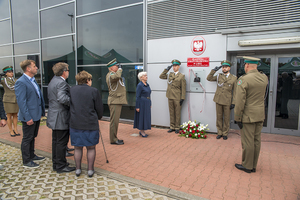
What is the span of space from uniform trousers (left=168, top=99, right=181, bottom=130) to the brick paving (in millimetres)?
460

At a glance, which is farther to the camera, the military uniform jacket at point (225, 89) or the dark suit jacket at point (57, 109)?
the military uniform jacket at point (225, 89)

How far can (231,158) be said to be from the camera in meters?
4.30

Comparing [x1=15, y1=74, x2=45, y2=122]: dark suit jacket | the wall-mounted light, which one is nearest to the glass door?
the wall-mounted light

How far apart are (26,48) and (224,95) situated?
10143mm

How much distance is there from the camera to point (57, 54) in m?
9.66

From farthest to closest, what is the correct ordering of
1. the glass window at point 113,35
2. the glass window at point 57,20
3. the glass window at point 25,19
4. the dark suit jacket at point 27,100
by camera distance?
the glass window at point 25,19, the glass window at point 57,20, the glass window at point 113,35, the dark suit jacket at point 27,100

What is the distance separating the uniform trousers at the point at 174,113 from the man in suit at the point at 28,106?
3675 mm

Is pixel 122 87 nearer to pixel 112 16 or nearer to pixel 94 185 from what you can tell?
pixel 94 185

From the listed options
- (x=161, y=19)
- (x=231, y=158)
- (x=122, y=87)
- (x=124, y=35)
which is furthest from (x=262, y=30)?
(x=124, y=35)

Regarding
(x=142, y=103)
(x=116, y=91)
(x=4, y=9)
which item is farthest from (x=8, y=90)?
(x=4, y=9)

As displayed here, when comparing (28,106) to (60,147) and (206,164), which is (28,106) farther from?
(206,164)

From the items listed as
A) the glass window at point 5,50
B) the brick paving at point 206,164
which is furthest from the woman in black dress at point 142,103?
the glass window at point 5,50

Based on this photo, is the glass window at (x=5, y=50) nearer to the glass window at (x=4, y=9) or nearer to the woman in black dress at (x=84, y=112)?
the glass window at (x=4, y=9)

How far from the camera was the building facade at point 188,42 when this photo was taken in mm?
5512
